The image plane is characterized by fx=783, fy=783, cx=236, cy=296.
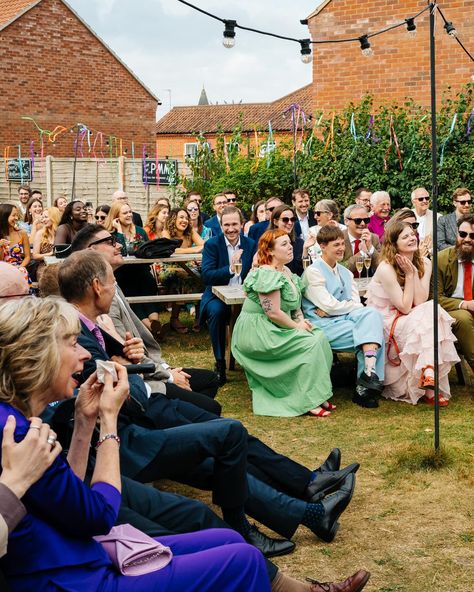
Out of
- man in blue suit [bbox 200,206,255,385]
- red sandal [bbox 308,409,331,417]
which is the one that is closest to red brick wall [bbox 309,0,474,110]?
man in blue suit [bbox 200,206,255,385]

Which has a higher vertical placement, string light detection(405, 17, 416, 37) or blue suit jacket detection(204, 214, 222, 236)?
string light detection(405, 17, 416, 37)

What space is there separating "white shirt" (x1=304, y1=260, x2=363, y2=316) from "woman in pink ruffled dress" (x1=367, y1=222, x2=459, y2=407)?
0.28 meters

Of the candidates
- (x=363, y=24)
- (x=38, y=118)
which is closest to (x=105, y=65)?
(x=38, y=118)

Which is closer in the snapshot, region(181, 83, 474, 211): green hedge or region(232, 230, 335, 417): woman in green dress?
region(232, 230, 335, 417): woman in green dress

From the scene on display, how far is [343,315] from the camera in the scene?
22.3ft

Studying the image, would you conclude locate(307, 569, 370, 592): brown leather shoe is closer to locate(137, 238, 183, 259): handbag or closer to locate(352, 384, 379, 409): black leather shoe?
locate(352, 384, 379, 409): black leather shoe

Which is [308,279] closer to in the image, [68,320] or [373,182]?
[68,320]

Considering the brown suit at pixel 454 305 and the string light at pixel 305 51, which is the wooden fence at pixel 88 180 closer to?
the string light at pixel 305 51

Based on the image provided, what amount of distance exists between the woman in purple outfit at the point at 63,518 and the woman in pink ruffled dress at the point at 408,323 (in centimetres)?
412

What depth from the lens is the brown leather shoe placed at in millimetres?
3261

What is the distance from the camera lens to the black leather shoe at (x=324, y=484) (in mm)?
4309

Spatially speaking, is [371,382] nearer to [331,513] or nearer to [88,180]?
[331,513]

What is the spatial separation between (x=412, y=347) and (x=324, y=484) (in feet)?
7.88

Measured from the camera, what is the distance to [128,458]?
3588 millimetres
